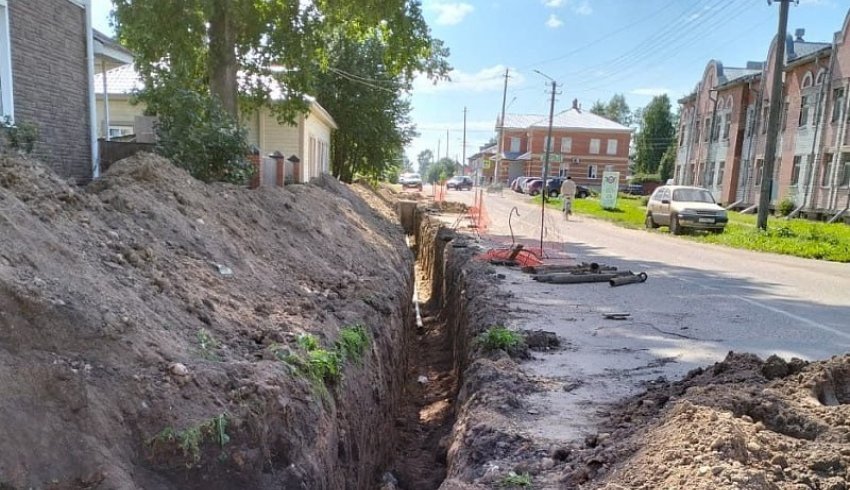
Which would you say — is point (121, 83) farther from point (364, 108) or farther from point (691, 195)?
point (691, 195)

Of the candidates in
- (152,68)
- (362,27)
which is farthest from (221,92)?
(362,27)

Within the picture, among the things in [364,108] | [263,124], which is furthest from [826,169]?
[263,124]

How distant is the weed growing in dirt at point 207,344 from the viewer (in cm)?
361

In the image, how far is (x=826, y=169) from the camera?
80.9 ft

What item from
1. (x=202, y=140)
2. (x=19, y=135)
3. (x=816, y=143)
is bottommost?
(x=19, y=135)

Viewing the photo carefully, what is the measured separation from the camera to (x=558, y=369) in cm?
515

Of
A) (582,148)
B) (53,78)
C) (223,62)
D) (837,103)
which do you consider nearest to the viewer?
(53,78)

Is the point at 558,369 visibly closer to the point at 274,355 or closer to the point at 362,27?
the point at 274,355

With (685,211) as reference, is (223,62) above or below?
above

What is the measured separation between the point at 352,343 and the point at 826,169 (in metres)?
27.4

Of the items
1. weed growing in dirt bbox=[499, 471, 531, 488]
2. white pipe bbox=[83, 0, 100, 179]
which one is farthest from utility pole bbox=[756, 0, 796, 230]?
white pipe bbox=[83, 0, 100, 179]

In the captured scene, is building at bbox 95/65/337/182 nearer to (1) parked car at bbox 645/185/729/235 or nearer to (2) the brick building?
(1) parked car at bbox 645/185/729/235

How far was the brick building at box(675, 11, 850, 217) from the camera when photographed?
24172mm

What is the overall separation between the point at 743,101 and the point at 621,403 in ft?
112
